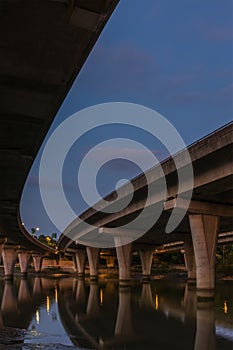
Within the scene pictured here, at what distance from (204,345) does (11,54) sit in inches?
533

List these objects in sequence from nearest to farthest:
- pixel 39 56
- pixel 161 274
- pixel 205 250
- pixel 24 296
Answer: pixel 39 56
pixel 205 250
pixel 24 296
pixel 161 274

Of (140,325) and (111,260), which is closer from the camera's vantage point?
(140,325)

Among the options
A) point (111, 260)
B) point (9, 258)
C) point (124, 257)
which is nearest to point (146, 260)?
point (124, 257)

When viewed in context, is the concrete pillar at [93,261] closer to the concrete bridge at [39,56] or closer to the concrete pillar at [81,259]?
the concrete pillar at [81,259]

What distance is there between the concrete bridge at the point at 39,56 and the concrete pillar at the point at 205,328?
10483 mm

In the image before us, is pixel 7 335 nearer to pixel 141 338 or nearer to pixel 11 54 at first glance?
pixel 141 338

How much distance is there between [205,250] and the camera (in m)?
36.8

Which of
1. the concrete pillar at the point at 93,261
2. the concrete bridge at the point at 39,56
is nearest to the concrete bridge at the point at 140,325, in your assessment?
the concrete bridge at the point at 39,56

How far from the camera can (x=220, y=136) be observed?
2736 centimetres

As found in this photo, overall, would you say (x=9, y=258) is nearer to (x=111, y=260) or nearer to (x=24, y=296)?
(x=111, y=260)

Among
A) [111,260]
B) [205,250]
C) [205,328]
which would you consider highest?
[111,260]


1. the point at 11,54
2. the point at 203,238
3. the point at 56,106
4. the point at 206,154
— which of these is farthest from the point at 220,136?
the point at 11,54

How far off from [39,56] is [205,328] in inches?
655

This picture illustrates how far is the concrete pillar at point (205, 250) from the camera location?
36.3 meters
